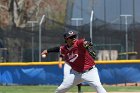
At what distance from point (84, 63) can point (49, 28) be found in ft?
45.4

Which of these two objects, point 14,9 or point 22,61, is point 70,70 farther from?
point 14,9

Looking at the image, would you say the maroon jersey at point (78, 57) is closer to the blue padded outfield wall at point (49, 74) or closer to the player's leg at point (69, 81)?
the player's leg at point (69, 81)

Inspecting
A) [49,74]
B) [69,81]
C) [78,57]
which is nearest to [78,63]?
[78,57]

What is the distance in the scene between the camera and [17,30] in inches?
960

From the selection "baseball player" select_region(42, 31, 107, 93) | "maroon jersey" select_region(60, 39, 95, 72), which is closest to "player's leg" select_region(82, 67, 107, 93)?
"baseball player" select_region(42, 31, 107, 93)

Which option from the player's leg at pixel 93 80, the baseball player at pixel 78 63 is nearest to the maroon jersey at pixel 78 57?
the baseball player at pixel 78 63

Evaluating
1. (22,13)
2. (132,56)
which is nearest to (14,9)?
(22,13)

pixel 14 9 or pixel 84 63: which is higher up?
pixel 14 9

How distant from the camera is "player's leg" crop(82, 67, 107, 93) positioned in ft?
33.2

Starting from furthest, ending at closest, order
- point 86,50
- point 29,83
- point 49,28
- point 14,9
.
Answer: point 14,9 < point 49,28 < point 29,83 < point 86,50

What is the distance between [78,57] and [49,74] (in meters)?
12.0

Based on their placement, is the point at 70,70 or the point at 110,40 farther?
the point at 110,40

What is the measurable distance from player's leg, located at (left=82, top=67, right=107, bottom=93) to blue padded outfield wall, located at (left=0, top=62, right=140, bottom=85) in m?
11.5

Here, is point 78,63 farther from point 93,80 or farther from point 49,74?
point 49,74
